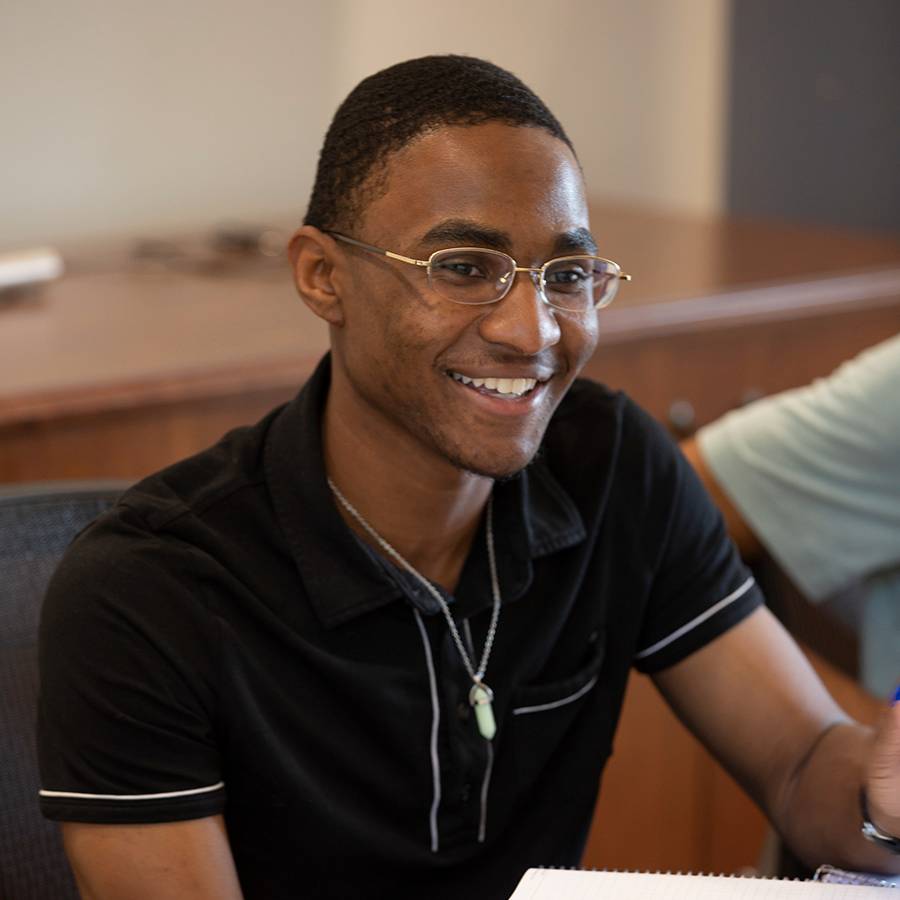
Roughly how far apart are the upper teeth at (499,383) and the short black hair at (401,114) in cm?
13

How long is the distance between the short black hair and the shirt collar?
0.49 feet

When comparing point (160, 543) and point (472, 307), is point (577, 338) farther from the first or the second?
point (160, 543)

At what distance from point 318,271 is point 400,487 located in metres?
0.16

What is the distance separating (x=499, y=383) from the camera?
932mm

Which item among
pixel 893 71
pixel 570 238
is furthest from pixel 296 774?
pixel 893 71

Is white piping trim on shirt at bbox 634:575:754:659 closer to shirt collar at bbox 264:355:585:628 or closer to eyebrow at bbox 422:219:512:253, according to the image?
shirt collar at bbox 264:355:585:628

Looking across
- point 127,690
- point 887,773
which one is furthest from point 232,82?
point 887,773

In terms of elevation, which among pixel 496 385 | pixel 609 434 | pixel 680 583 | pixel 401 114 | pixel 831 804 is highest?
pixel 401 114

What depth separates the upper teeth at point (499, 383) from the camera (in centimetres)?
93

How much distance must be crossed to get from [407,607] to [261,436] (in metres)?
0.16

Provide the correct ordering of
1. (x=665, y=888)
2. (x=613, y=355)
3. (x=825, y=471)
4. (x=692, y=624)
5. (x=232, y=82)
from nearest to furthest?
(x=665, y=888), (x=692, y=624), (x=825, y=471), (x=613, y=355), (x=232, y=82)

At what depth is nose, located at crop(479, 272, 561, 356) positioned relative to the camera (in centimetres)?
91

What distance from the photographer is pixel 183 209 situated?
7.68ft

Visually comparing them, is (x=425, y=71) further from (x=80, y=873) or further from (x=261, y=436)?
(x=80, y=873)
